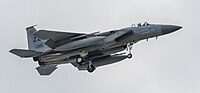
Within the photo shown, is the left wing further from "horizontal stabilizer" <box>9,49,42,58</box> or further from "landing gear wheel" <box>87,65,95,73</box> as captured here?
"landing gear wheel" <box>87,65,95,73</box>

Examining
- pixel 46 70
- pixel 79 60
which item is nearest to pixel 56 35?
pixel 79 60

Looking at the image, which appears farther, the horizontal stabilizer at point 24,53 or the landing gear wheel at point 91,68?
the landing gear wheel at point 91,68

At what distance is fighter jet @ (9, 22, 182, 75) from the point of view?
45094 mm

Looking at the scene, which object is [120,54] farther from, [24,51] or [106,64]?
[24,51]

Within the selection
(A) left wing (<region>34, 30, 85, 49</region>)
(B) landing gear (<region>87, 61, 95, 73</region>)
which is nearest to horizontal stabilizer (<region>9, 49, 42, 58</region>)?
(A) left wing (<region>34, 30, 85, 49</region>)

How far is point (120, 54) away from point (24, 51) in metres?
7.06

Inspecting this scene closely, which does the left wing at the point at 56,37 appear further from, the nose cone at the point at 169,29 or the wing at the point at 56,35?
the nose cone at the point at 169,29

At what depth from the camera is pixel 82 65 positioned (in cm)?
4878

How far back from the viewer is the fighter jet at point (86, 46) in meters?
45.1

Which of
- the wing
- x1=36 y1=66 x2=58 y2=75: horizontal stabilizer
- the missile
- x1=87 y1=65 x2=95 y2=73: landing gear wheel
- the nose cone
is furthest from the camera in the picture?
x1=36 y1=66 x2=58 y2=75: horizontal stabilizer

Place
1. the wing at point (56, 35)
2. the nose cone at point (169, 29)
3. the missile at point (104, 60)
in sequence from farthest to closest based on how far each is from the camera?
the missile at point (104, 60) < the wing at point (56, 35) < the nose cone at point (169, 29)

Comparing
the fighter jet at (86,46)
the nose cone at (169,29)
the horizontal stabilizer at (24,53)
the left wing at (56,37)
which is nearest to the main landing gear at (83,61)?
the fighter jet at (86,46)

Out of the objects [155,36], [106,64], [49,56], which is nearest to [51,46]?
[49,56]

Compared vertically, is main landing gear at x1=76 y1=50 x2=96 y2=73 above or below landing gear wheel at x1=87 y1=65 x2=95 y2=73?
above
